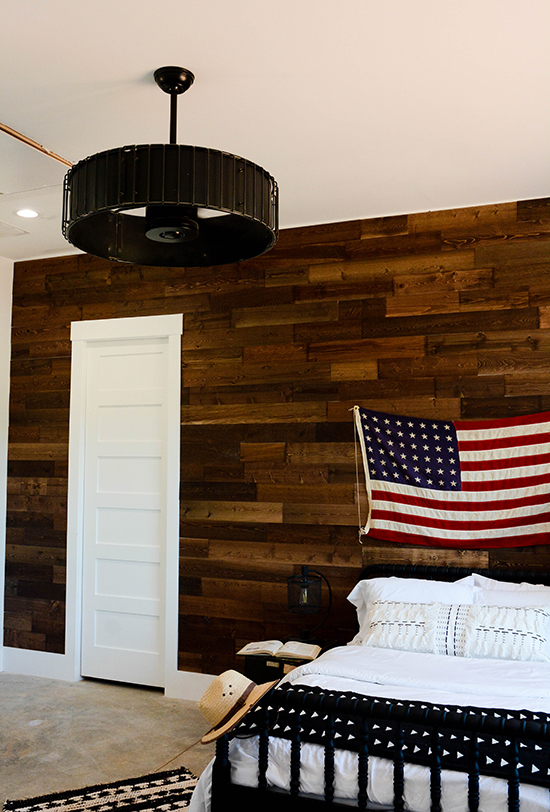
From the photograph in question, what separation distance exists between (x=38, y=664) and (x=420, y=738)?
338cm

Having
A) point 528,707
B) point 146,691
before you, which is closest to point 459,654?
point 528,707

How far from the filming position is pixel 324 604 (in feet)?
13.0

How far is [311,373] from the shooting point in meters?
4.12

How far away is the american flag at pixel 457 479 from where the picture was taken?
3.60 meters

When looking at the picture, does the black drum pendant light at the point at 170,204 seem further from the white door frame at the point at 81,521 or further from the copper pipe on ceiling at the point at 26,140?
the white door frame at the point at 81,521

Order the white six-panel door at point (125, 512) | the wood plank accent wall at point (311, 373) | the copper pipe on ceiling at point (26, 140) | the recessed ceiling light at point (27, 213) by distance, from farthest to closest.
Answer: the white six-panel door at point (125, 512) → the recessed ceiling light at point (27, 213) → the wood plank accent wall at point (311, 373) → the copper pipe on ceiling at point (26, 140)

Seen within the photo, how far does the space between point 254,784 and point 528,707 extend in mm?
979

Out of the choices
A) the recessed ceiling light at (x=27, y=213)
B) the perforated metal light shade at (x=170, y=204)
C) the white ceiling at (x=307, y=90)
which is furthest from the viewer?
the recessed ceiling light at (x=27, y=213)

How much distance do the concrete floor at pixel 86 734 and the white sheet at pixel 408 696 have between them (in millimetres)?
1032

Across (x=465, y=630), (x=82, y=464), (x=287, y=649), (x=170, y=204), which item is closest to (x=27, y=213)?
(x=82, y=464)

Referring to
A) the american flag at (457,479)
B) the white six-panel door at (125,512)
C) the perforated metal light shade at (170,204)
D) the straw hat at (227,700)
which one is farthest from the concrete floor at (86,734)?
the perforated metal light shade at (170,204)

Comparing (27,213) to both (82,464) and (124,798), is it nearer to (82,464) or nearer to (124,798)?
(82,464)

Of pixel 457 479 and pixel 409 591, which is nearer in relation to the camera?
pixel 409 591

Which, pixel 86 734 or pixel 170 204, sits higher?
pixel 170 204
